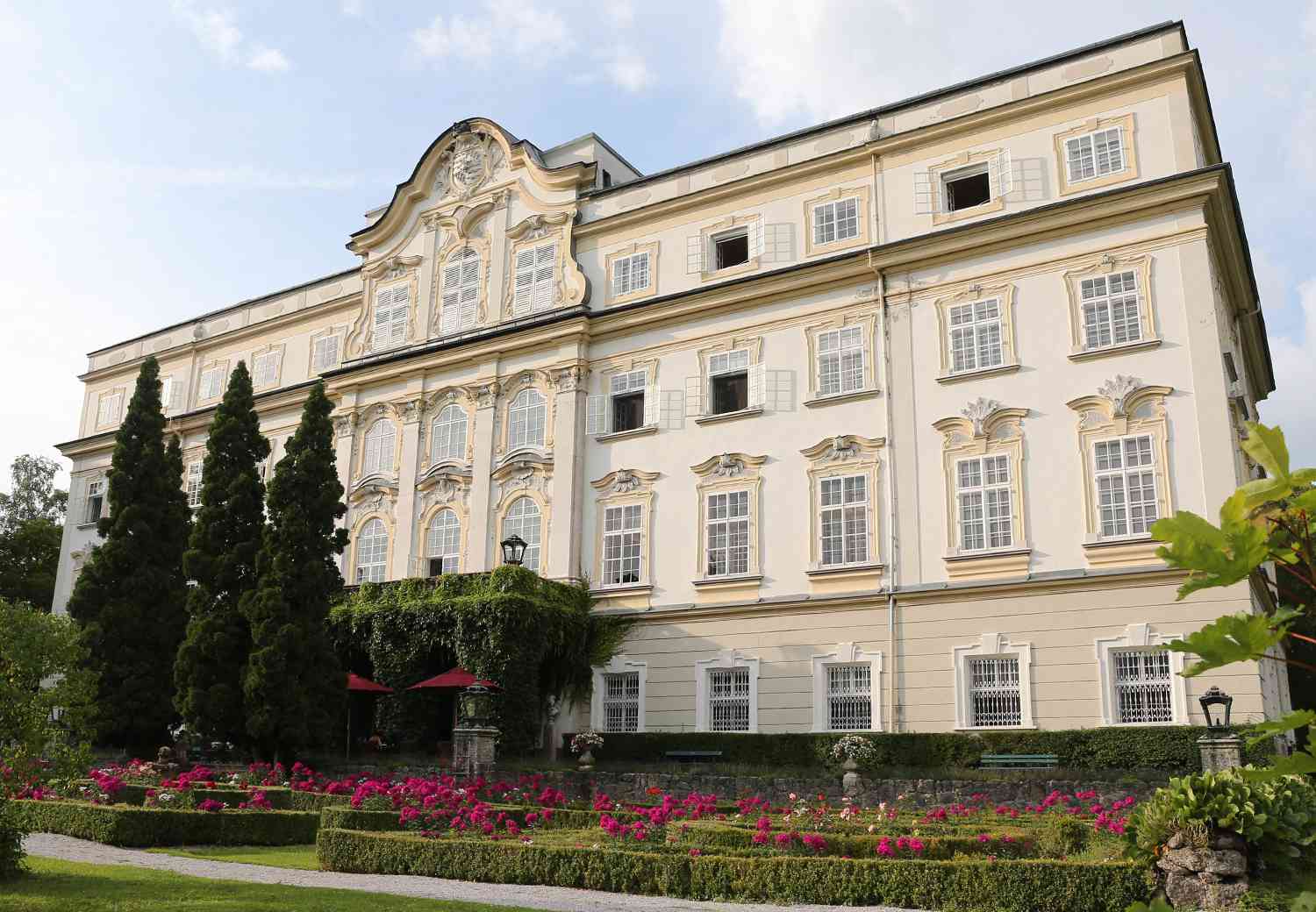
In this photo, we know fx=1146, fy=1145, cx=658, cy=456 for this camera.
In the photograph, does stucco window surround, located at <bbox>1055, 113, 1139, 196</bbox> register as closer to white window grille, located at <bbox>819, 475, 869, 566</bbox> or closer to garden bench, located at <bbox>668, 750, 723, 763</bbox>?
white window grille, located at <bbox>819, 475, 869, 566</bbox>

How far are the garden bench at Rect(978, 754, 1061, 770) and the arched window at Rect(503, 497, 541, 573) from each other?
13037mm

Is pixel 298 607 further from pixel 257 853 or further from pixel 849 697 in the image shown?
pixel 849 697

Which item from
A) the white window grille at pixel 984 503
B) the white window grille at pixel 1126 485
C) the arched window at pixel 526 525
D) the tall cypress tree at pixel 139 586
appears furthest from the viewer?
the arched window at pixel 526 525

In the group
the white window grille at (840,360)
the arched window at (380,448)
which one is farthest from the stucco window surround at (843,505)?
the arched window at (380,448)

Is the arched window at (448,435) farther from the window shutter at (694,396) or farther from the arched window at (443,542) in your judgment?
the window shutter at (694,396)

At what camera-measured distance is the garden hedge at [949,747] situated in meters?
21.4

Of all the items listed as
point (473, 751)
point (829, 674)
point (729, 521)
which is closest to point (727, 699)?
point (829, 674)

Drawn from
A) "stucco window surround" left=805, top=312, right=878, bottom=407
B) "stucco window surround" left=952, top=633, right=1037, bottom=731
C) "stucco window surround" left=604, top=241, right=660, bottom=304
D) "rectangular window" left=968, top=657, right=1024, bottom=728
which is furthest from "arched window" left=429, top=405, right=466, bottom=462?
"rectangular window" left=968, top=657, right=1024, bottom=728

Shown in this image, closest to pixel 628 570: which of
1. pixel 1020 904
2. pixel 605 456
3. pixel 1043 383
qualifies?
pixel 605 456

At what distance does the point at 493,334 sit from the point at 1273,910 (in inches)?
1038

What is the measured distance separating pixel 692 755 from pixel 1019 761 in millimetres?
7534

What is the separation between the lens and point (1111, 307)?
24719 millimetres

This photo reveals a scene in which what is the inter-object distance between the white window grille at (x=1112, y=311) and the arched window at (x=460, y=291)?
58.5ft

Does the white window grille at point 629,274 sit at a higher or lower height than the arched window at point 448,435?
higher
